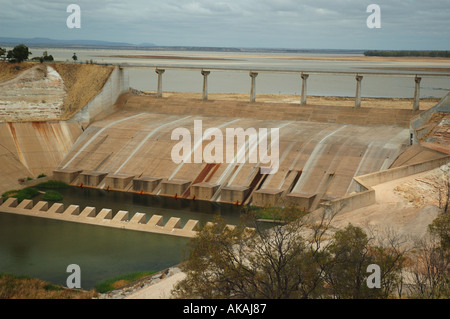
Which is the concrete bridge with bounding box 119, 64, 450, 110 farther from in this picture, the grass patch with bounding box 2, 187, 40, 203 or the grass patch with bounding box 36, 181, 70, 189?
the grass patch with bounding box 2, 187, 40, 203

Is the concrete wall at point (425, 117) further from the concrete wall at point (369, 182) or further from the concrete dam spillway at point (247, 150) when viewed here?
the concrete wall at point (369, 182)

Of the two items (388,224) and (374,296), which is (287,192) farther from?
(374,296)

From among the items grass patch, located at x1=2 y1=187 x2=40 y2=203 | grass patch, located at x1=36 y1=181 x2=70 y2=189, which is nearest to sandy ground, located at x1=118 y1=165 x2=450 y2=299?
grass patch, located at x1=2 y1=187 x2=40 y2=203

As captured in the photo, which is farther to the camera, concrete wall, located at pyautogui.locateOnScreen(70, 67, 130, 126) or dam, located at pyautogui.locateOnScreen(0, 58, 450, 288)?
concrete wall, located at pyautogui.locateOnScreen(70, 67, 130, 126)

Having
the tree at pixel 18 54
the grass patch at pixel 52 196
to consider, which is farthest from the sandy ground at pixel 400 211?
the tree at pixel 18 54

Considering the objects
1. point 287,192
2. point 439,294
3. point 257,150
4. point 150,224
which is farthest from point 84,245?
point 439,294

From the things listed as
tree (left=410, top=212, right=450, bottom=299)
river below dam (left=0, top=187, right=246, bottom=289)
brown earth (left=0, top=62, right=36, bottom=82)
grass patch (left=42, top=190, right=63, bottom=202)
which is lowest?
river below dam (left=0, top=187, right=246, bottom=289)

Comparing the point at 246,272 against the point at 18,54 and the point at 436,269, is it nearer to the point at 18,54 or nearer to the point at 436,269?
the point at 436,269
